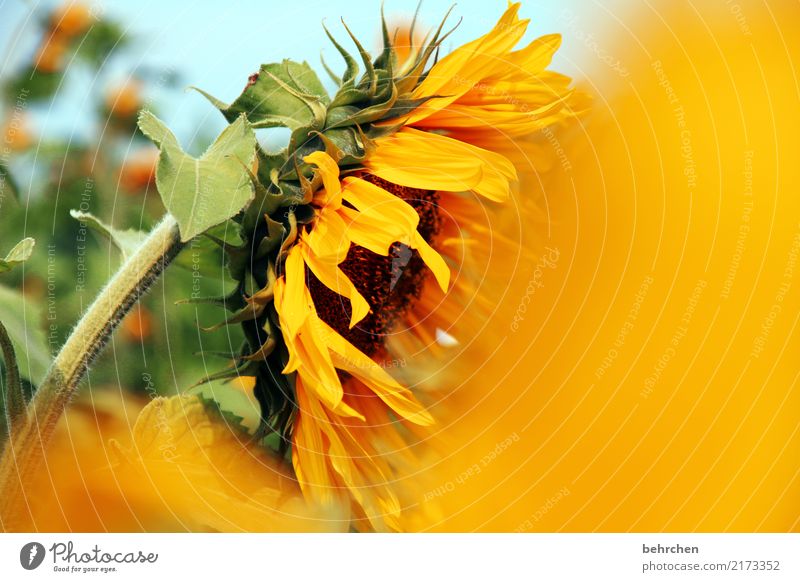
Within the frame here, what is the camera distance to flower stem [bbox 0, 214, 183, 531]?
560mm

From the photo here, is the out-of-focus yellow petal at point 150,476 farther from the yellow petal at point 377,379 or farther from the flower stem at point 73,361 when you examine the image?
the yellow petal at point 377,379

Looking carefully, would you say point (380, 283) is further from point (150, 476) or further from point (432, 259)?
point (150, 476)

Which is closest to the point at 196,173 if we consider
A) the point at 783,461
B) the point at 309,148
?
the point at 309,148

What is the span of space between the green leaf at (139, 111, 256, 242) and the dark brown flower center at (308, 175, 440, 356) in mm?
77

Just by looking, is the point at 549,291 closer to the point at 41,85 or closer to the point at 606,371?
the point at 606,371

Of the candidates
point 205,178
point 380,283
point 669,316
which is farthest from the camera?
point 669,316

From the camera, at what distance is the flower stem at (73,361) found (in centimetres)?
56

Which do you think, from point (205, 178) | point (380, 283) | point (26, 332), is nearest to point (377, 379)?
point (380, 283)

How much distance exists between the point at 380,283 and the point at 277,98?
143mm

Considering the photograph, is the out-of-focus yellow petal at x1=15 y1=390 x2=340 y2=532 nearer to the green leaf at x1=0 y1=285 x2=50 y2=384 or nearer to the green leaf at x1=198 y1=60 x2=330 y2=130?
the green leaf at x1=0 y1=285 x2=50 y2=384

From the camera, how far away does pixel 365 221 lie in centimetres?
53

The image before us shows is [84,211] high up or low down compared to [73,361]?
up

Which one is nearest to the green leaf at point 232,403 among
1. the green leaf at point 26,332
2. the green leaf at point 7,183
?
the green leaf at point 26,332
